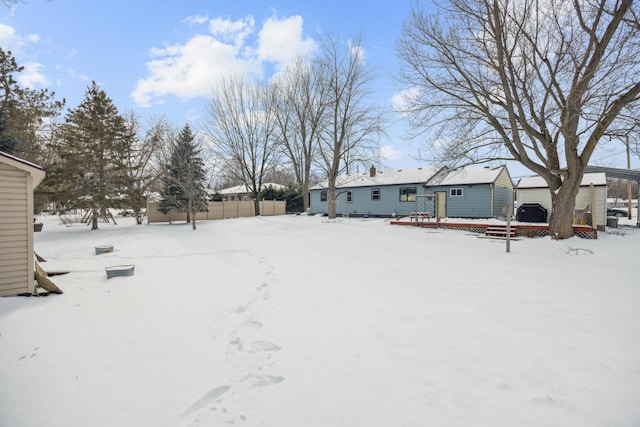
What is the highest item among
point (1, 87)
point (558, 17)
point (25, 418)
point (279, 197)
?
point (558, 17)

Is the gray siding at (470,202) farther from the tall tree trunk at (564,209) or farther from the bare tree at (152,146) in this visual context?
the bare tree at (152,146)

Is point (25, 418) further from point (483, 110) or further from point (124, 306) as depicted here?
point (483, 110)

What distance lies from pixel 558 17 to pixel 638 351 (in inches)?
470

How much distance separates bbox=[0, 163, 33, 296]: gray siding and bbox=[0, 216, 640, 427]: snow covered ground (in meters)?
0.55

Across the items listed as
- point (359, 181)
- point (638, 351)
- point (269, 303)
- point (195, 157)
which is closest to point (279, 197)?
point (359, 181)

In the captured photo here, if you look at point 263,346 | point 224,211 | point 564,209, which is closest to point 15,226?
point 263,346

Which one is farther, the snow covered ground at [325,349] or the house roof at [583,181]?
the house roof at [583,181]

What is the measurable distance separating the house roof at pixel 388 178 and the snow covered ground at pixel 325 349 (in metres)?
17.0

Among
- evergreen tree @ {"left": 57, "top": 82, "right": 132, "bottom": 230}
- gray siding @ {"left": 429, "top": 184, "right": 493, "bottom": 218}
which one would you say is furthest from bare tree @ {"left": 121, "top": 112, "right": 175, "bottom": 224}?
gray siding @ {"left": 429, "top": 184, "right": 493, "bottom": 218}

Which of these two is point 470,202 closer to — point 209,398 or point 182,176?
point 182,176

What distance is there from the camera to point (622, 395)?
2.54m

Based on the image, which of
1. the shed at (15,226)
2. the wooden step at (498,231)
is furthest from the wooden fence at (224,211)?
the wooden step at (498,231)

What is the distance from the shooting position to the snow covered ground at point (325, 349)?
7.90 ft

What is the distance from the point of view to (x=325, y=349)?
3420mm
